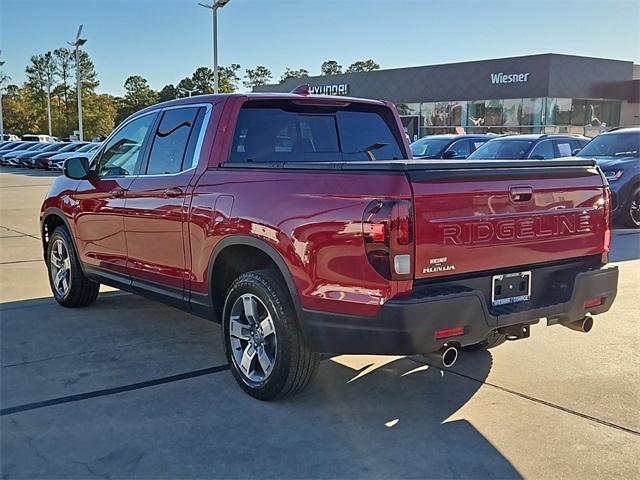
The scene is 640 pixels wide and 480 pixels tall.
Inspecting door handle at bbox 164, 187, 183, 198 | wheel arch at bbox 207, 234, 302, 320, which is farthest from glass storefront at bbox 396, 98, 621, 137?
wheel arch at bbox 207, 234, 302, 320

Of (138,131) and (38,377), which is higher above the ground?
(138,131)

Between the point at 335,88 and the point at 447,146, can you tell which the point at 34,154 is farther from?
the point at 447,146

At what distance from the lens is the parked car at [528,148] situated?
45.3 feet

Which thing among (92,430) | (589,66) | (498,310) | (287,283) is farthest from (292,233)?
(589,66)

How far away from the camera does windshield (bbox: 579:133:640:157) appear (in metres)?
12.8

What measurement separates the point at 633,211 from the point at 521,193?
9.55 m

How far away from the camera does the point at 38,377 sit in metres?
4.69

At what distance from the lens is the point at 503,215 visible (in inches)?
152

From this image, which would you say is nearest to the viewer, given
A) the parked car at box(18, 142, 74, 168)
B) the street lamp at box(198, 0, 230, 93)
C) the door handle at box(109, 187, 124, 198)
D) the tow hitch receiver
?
the tow hitch receiver

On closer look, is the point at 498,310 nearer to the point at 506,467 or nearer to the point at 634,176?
the point at 506,467

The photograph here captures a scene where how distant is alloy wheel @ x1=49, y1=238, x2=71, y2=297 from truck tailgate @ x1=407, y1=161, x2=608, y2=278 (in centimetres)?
426

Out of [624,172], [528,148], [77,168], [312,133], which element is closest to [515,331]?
[312,133]

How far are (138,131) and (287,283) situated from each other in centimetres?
260

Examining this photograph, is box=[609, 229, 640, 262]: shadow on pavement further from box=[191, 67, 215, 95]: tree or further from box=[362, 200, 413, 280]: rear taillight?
box=[191, 67, 215, 95]: tree
